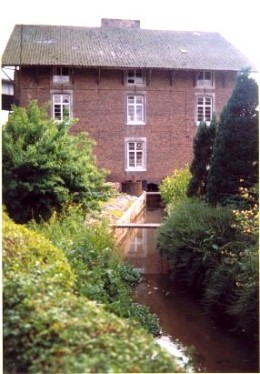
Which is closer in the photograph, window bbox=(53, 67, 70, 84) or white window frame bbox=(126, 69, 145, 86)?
window bbox=(53, 67, 70, 84)

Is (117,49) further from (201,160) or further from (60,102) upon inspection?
(201,160)

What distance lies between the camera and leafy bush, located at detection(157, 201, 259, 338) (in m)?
6.50

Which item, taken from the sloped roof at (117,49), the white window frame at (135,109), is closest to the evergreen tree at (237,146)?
the sloped roof at (117,49)

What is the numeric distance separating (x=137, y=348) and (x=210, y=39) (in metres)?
23.3

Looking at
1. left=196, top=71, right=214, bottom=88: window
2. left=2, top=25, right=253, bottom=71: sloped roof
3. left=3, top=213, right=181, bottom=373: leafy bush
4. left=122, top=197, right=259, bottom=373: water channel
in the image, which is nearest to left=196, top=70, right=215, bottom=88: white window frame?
left=196, top=71, right=214, bottom=88: window

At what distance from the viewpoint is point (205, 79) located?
931 inches

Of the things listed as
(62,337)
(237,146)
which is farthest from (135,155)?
(62,337)

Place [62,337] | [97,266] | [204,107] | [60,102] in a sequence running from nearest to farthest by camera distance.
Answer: [62,337] < [97,266] < [60,102] < [204,107]

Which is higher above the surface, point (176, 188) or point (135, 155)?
point (135, 155)

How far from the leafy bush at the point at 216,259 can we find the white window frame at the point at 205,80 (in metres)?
14.5

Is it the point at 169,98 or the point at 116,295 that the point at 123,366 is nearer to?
the point at 116,295

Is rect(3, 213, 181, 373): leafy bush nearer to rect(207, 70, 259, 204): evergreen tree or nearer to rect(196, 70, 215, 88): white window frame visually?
rect(207, 70, 259, 204): evergreen tree

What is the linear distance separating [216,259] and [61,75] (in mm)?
16385

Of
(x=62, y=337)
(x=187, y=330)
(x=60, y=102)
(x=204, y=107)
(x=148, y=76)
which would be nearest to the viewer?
(x=62, y=337)
